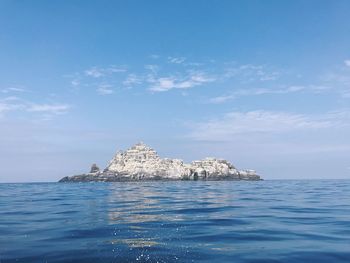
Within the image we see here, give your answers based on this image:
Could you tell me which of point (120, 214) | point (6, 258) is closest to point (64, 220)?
point (120, 214)

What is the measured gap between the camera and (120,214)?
23641 mm

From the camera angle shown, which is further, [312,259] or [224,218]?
[224,218]

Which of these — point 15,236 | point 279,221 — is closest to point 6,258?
point 15,236

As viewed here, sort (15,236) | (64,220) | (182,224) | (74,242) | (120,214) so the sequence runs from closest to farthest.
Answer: (74,242), (15,236), (182,224), (64,220), (120,214)

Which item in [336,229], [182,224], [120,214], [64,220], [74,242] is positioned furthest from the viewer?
[120,214]

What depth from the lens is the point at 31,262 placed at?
36.8 ft

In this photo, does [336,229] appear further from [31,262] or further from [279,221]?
[31,262]

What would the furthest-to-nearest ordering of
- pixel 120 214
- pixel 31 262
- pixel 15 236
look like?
1. pixel 120 214
2. pixel 15 236
3. pixel 31 262

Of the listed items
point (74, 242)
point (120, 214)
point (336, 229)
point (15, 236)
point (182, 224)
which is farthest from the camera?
point (120, 214)

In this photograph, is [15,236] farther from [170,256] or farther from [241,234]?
[241,234]

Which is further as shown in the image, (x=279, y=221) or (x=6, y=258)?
(x=279, y=221)

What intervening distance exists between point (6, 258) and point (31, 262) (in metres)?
1.13

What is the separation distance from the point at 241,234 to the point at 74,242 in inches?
295

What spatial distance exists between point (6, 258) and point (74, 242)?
294 centimetres
